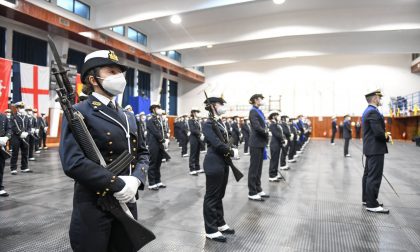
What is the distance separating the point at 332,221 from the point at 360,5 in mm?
13501

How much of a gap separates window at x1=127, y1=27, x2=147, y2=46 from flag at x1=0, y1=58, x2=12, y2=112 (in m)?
7.36

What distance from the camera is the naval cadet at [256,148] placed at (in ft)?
17.4

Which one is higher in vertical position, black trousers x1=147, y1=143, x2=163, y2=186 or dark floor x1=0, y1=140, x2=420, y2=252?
black trousers x1=147, y1=143, x2=163, y2=186

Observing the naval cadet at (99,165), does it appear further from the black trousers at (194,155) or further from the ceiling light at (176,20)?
the ceiling light at (176,20)

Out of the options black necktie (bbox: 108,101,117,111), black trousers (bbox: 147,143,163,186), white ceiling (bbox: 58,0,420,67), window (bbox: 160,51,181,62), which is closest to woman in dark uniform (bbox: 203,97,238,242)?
black necktie (bbox: 108,101,117,111)

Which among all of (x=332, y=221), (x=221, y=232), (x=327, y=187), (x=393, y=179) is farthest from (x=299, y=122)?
(x=221, y=232)

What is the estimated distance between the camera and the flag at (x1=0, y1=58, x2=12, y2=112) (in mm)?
11133

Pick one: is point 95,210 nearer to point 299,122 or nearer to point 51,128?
point 299,122

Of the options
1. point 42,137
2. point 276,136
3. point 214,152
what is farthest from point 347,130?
point 42,137

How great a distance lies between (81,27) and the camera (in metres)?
13.2

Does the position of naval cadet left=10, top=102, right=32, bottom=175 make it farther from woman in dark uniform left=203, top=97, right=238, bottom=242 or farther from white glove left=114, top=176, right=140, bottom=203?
white glove left=114, top=176, right=140, bottom=203

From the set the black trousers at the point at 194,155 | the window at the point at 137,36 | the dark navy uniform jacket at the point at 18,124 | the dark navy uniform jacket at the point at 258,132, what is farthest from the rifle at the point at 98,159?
the window at the point at 137,36

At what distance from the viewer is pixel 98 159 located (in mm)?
1674

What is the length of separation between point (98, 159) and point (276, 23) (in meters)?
15.3
